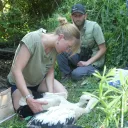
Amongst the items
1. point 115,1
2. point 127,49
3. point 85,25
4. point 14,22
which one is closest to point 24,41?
point 85,25

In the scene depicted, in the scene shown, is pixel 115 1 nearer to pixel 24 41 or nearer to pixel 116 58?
pixel 116 58

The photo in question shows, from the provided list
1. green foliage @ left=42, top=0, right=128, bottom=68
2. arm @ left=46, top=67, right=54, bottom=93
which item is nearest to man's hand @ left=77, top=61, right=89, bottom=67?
green foliage @ left=42, top=0, right=128, bottom=68

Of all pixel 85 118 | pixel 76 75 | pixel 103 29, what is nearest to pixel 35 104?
pixel 85 118

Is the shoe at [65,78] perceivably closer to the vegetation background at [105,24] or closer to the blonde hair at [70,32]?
the vegetation background at [105,24]

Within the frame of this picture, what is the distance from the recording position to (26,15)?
10.8 m

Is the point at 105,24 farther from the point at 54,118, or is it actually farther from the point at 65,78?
the point at 54,118

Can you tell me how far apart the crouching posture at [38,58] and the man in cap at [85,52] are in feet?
3.71

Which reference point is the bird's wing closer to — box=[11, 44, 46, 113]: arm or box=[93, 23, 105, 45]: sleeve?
box=[11, 44, 46, 113]: arm

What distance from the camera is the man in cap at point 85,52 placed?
197 inches

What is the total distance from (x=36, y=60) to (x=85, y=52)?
1.76 meters

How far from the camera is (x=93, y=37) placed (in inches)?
202

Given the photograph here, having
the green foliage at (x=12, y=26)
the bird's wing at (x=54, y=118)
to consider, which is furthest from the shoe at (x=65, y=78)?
the green foliage at (x=12, y=26)

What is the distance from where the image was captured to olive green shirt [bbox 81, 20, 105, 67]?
16.6 ft

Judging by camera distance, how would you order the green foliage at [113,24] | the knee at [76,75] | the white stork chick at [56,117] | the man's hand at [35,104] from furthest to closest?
1. the green foliage at [113,24]
2. the knee at [76,75]
3. the man's hand at [35,104]
4. the white stork chick at [56,117]
